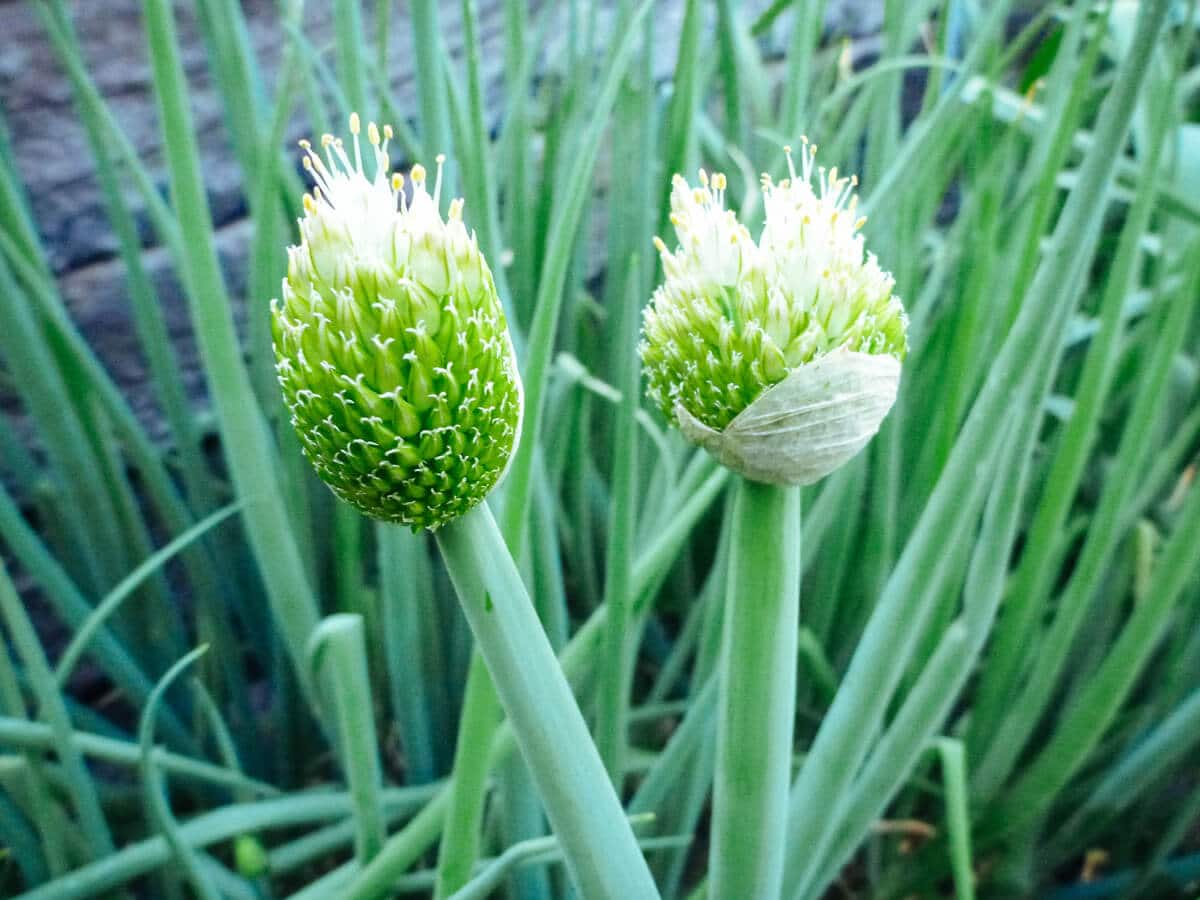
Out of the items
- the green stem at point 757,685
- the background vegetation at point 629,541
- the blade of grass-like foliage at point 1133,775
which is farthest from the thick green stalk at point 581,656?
the blade of grass-like foliage at point 1133,775

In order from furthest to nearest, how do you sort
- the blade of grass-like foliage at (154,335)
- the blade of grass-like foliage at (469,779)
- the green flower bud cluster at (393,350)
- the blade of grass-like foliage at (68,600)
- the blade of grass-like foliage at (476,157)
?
1. the blade of grass-like foliage at (154,335)
2. the blade of grass-like foliage at (68,600)
3. the blade of grass-like foliage at (476,157)
4. the blade of grass-like foliage at (469,779)
5. the green flower bud cluster at (393,350)

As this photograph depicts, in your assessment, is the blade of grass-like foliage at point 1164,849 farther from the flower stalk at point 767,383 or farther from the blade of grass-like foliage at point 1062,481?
the flower stalk at point 767,383

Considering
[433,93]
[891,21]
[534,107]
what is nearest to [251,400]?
[433,93]

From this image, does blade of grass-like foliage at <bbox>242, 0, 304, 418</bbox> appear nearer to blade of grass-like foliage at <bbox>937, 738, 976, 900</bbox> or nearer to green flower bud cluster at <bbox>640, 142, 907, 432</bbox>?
green flower bud cluster at <bbox>640, 142, 907, 432</bbox>

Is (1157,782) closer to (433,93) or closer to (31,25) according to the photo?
(433,93)

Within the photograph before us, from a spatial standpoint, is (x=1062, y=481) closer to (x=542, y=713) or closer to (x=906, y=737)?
(x=906, y=737)

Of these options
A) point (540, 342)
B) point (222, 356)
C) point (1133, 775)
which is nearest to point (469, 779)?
point (540, 342)
